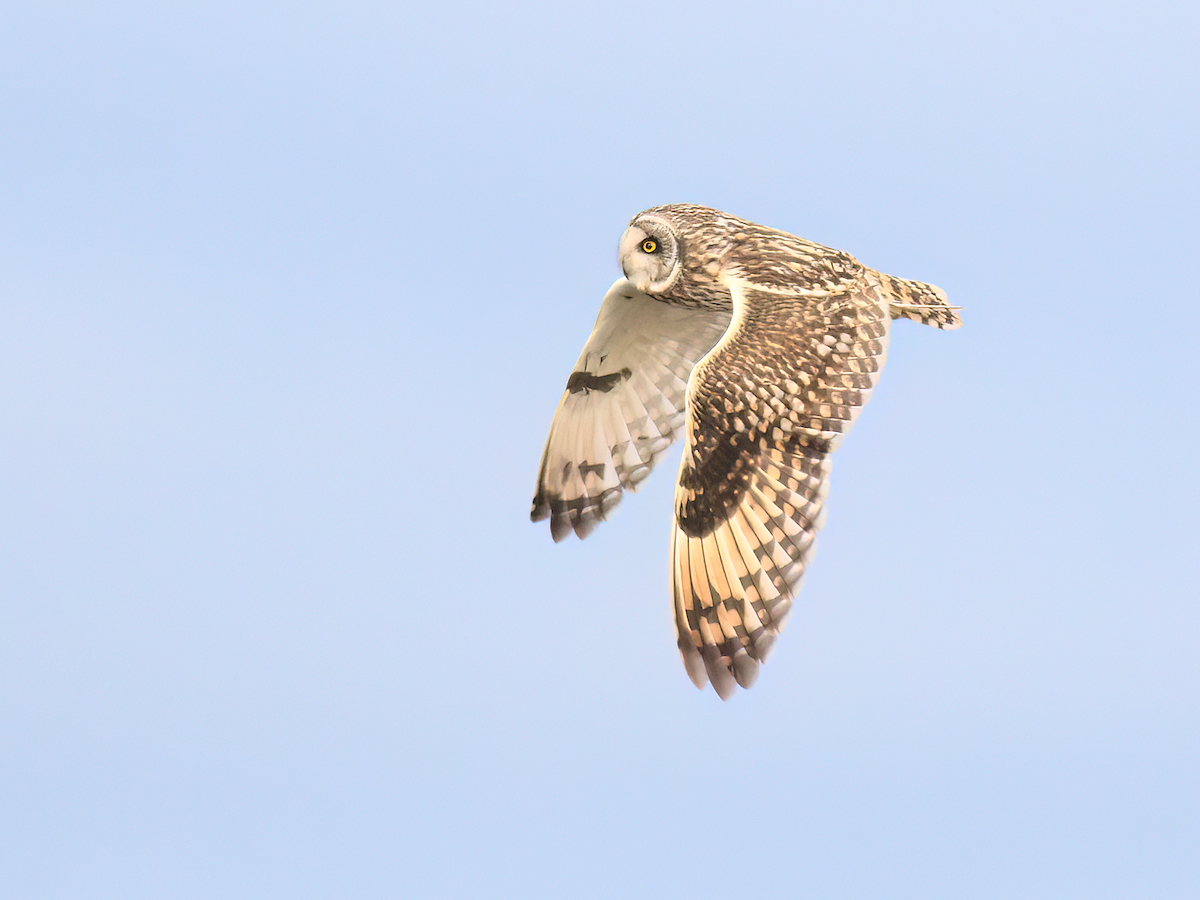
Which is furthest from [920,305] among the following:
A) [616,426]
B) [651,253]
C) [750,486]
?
[616,426]

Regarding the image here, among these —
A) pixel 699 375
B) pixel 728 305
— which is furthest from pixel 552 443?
pixel 699 375

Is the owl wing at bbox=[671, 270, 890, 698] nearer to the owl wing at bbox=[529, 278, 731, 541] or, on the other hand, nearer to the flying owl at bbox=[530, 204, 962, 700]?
the flying owl at bbox=[530, 204, 962, 700]

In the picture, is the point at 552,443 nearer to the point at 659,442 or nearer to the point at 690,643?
the point at 659,442

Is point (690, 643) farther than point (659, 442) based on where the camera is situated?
No

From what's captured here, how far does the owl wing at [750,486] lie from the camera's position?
512 cm

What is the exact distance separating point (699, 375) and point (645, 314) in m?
1.58

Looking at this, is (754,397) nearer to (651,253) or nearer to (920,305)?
(651,253)

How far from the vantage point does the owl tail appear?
235 inches

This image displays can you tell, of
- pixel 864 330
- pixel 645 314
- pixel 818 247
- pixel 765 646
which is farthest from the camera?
pixel 645 314

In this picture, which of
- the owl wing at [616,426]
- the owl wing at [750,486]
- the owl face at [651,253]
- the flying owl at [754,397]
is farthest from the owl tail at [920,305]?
the owl wing at [616,426]

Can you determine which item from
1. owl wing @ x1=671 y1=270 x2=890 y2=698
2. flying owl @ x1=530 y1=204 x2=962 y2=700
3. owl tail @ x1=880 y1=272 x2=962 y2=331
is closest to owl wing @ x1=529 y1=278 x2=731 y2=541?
flying owl @ x1=530 y1=204 x2=962 y2=700

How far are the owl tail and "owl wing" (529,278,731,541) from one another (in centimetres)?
110

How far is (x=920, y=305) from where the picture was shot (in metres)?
5.99

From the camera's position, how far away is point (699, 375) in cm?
518
